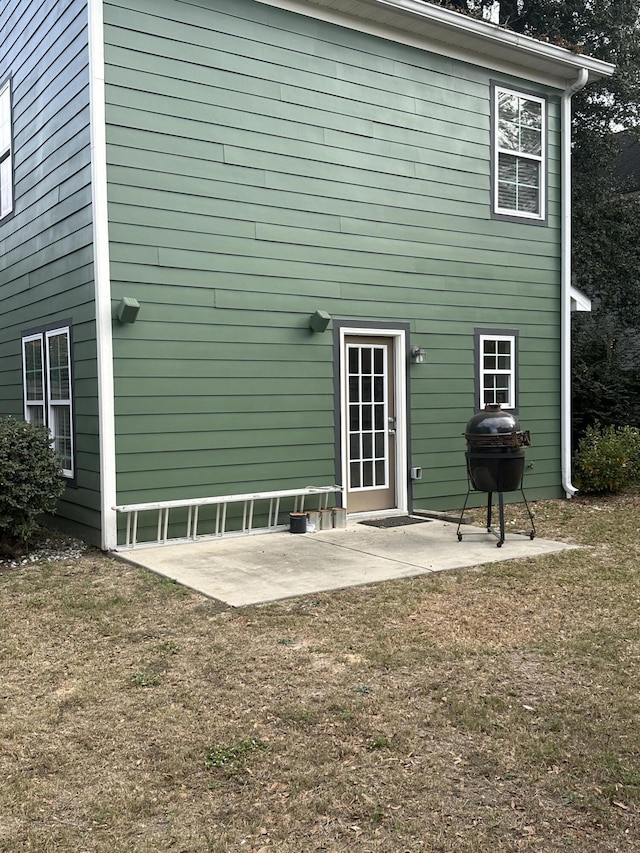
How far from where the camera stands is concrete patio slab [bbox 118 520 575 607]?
5.38 m

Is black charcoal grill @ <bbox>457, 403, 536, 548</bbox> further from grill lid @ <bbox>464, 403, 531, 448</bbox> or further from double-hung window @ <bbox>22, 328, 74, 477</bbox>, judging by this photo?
double-hung window @ <bbox>22, 328, 74, 477</bbox>

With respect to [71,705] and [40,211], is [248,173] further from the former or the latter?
[71,705]

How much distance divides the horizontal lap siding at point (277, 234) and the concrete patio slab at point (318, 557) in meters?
0.69

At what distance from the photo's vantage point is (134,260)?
668 centimetres

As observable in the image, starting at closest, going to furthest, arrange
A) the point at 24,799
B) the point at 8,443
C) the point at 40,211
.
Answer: the point at 24,799, the point at 8,443, the point at 40,211

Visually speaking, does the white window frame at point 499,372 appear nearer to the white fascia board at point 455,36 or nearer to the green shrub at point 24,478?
the white fascia board at point 455,36

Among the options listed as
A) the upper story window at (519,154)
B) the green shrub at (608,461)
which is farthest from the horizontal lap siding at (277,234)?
the green shrub at (608,461)

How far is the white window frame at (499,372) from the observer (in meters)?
9.20

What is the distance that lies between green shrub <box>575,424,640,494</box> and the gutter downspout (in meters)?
0.23

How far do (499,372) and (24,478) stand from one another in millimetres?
5743

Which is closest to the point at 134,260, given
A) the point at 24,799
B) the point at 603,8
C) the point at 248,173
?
the point at 248,173

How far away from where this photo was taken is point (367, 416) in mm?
8398

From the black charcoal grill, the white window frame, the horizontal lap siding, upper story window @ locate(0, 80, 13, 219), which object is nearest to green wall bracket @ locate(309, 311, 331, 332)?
the horizontal lap siding

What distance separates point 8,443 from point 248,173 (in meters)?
3.40
